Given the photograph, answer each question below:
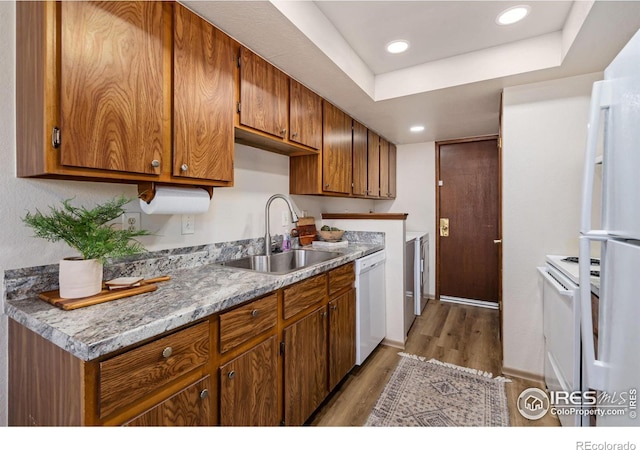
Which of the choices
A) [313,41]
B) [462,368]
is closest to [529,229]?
[462,368]

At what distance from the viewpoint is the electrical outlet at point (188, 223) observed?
162 cm

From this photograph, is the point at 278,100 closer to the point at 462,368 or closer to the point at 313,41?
the point at 313,41

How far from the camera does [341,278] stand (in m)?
1.97

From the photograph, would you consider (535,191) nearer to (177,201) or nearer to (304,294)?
(304,294)

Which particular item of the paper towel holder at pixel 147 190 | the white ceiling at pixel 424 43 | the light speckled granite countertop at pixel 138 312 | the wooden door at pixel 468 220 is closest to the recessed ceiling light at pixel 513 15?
the white ceiling at pixel 424 43

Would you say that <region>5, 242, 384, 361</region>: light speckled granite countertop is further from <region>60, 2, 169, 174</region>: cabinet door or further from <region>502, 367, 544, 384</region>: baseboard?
<region>502, 367, 544, 384</region>: baseboard

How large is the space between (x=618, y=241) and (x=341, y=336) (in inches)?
59.3

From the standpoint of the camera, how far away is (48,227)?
97 centimetres

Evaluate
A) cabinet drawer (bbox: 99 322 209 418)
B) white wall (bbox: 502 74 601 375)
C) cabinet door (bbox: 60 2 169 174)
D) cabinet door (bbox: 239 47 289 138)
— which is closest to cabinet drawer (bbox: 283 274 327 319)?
cabinet drawer (bbox: 99 322 209 418)

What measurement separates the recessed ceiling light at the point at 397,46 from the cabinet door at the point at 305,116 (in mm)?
607

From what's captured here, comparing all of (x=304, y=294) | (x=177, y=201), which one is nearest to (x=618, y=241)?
(x=304, y=294)

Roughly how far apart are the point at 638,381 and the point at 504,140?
1.88 m

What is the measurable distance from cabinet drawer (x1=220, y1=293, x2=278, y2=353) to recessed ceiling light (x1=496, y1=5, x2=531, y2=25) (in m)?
1.99

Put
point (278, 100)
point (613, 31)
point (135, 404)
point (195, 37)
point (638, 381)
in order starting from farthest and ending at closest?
point (278, 100) < point (613, 31) < point (195, 37) < point (135, 404) < point (638, 381)
